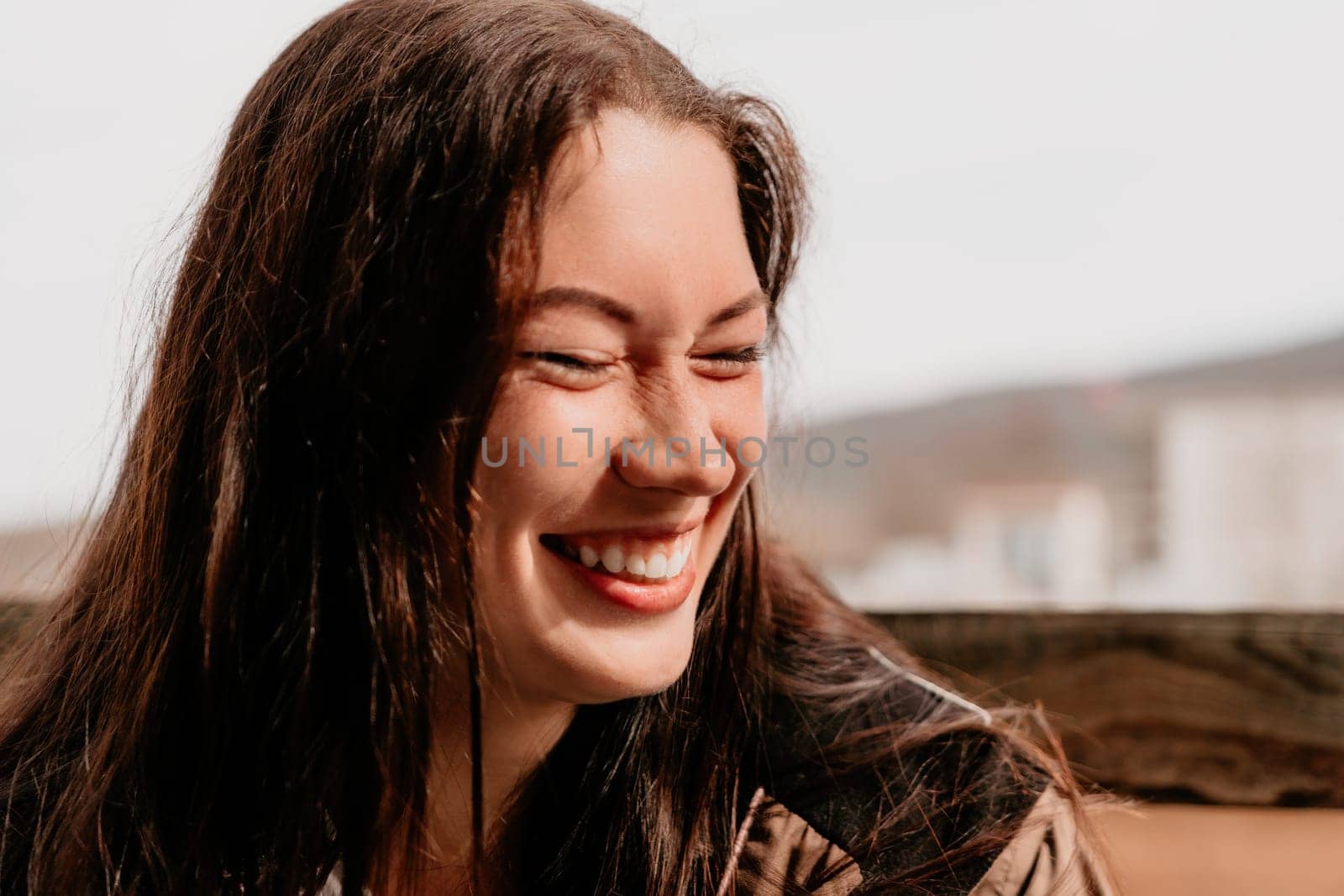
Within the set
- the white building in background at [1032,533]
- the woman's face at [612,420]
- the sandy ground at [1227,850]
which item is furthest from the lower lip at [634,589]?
the white building in background at [1032,533]

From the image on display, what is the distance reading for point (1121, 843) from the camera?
4.63 ft

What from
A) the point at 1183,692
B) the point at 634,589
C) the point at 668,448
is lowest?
the point at 1183,692

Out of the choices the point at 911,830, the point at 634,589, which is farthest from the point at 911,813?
the point at 634,589

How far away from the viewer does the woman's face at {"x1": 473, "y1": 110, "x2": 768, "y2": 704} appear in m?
1.07

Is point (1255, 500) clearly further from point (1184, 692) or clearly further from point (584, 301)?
point (584, 301)

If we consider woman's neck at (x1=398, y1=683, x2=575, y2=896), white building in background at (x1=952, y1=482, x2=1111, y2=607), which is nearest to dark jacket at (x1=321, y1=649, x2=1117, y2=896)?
woman's neck at (x1=398, y1=683, x2=575, y2=896)

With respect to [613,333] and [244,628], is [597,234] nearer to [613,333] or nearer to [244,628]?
[613,333]

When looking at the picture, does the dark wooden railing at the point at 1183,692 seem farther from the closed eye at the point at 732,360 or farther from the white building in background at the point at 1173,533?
the closed eye at the point at 732,360

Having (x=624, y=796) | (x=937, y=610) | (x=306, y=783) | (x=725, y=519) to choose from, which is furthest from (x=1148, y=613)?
(x=306, y=783)

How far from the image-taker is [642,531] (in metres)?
1.16

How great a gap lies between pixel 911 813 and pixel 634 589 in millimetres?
474

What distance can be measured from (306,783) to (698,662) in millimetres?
501

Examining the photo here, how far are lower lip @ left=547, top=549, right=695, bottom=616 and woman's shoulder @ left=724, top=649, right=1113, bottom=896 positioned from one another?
35 cm

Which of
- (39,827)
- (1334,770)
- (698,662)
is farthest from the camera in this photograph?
(698,662)
